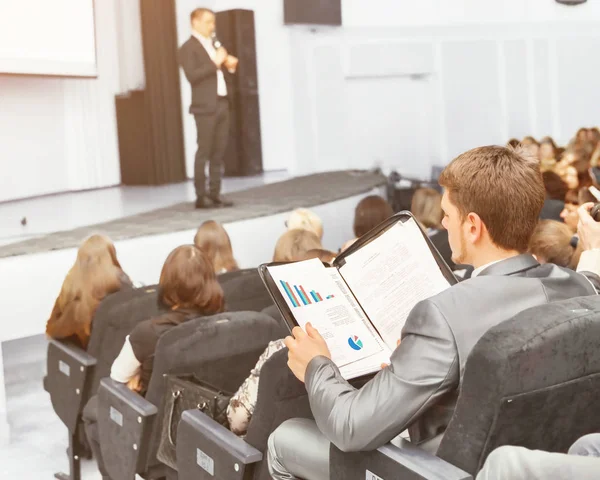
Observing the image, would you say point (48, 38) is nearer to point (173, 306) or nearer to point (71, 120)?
point (71, 120)

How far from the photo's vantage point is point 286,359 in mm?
1775

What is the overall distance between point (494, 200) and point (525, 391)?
1.28ft

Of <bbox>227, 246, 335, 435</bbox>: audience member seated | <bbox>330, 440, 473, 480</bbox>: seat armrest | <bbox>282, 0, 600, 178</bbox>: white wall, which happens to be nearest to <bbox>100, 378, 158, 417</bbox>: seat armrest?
<bbox>227, 246, 335, 435</bbox>: audience member seated

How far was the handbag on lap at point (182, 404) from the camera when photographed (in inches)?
83.3

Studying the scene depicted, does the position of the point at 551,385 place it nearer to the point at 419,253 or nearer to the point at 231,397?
the point at 419,253

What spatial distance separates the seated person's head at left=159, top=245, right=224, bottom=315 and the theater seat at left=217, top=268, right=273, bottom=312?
1.09 ft

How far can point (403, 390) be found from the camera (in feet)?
4.65

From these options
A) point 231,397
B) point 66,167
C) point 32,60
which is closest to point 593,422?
point 231,397

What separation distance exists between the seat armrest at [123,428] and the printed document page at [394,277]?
0.92 metres

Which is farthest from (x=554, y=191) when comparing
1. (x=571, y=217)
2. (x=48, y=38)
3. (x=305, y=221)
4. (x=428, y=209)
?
(x=48, y=38)

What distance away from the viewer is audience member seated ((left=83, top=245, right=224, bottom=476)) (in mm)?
2502

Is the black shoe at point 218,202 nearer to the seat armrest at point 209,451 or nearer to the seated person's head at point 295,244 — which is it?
the seated person's head at point 295,244

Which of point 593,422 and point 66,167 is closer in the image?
point 593,422

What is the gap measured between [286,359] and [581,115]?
888 cm
